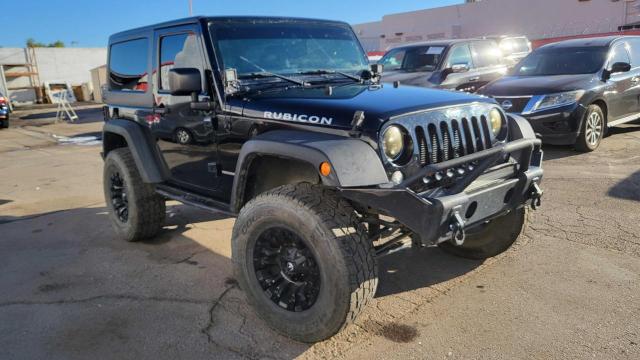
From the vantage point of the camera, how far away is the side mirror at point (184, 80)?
3449 millimetres

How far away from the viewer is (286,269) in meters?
3.08

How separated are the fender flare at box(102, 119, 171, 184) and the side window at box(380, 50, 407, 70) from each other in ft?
23.2

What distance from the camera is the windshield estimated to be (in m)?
14.8

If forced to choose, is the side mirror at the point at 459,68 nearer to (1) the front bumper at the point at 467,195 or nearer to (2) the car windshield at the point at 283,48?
(2) the car windshield at the point at 283,48

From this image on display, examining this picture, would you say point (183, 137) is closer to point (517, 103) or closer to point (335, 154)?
point (335, 154)

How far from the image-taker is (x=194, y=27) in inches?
147

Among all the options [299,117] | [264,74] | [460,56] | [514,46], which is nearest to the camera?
[299,117]

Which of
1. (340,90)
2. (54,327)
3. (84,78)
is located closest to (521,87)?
(340,90)

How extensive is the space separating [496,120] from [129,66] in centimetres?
329

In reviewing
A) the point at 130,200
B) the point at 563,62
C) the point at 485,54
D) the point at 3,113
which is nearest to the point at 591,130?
the point at 563,62

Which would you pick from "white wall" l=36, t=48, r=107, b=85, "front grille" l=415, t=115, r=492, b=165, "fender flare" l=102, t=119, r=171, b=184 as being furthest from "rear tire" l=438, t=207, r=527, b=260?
"white wall" l=36, t=48, r=107, b=85

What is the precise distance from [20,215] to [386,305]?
4.73m

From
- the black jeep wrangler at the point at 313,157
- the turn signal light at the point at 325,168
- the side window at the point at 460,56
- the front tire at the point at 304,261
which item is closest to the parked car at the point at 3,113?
the side window at the point at 460,56

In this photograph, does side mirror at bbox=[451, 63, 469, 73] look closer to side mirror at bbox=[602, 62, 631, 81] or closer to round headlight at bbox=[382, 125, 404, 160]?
side mirror at bbox=[602, 62, 631, 81]
